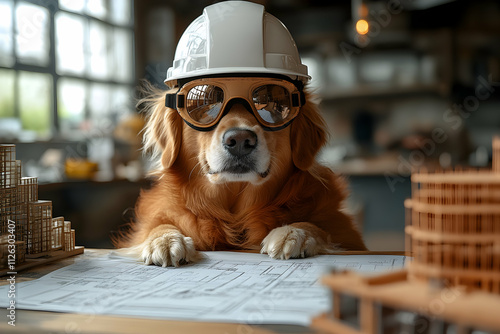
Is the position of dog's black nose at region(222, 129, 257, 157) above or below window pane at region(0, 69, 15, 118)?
below

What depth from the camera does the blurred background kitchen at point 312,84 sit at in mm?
2934

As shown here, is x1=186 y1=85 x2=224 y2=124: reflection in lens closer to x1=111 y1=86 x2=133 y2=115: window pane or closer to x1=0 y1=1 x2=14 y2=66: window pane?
x1=0 y1=1 x2=14 y2=66: window pane

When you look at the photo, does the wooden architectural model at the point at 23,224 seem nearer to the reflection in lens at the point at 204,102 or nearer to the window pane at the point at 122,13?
the reflection in lens at the point at 204,102

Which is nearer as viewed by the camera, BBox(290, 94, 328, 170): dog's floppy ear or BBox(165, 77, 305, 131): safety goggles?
BBox(165, 77, 305, 131): safety goggles

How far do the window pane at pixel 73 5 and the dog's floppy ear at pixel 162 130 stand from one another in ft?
4.37

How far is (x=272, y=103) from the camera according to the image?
4.81 feet

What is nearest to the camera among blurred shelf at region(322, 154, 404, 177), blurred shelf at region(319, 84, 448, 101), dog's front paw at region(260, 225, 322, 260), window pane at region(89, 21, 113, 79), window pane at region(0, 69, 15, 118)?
dog's front paw at region(260, 225, 322, 260)

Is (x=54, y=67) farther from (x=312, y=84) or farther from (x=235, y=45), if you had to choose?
(x=235, y=45)

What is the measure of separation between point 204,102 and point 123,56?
7.03 feet

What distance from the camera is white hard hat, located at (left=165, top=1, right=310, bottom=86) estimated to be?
4.63ft

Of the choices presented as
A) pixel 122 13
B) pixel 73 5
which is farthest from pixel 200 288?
pixel 122 13

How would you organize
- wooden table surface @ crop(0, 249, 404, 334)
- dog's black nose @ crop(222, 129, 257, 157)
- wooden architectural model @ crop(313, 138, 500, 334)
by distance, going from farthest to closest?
1. dog's black nose @ crop(222, 129, 257, 157)
2. wooden table surface @ crop(0, 249, 404, 334)
3. wooden architectural model @ crop(313, 138, 500, 334)

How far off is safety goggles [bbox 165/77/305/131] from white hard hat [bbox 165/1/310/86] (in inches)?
1.6

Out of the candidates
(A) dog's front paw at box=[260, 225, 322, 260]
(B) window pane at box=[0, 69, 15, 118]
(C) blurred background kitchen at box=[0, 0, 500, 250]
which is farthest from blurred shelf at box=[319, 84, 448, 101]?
(A) dog's front paw at box=[260, 225, 322, 260]
